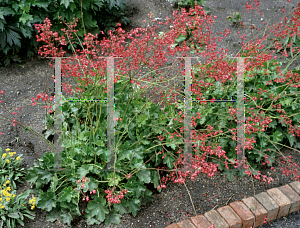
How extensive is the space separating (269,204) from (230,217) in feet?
1.36

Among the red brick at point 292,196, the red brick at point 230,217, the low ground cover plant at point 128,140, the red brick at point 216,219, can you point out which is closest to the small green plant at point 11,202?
A: the low ground cover plant at point 128,140

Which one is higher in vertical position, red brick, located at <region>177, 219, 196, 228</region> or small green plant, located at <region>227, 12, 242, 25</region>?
small green plant, located at <region>227, 12, 242, 25</region>

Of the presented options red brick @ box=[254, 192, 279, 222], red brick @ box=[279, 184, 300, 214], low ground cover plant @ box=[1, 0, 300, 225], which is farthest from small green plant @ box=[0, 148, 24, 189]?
red brick @ box=[279, 184, 300, 214]

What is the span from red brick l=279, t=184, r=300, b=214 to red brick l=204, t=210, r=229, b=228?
70cm

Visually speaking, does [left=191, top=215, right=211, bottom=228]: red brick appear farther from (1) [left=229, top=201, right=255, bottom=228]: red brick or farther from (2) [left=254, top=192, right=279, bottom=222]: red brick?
(2) [left=254, top=192, right=279, bottom=222]: red brick

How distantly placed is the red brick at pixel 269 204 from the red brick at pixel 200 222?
56 centimetres

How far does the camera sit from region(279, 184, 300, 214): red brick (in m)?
2.77

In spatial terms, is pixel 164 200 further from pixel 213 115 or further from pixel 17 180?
pixel 17 180

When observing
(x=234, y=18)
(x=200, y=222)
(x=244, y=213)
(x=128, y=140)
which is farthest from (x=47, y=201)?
(x=234, y=18)

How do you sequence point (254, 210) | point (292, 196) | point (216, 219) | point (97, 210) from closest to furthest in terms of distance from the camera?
1. point (97, 210)
2. point (216, 219)
3. point (254, 210)
4. point (292, 196)

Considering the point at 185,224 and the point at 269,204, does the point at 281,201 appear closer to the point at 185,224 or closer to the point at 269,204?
the point at 269,204

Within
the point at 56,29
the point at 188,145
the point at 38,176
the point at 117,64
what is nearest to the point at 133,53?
the point at 117,64

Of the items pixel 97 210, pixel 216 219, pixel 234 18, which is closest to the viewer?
pixel 97 210

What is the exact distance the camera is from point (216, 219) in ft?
8.36
